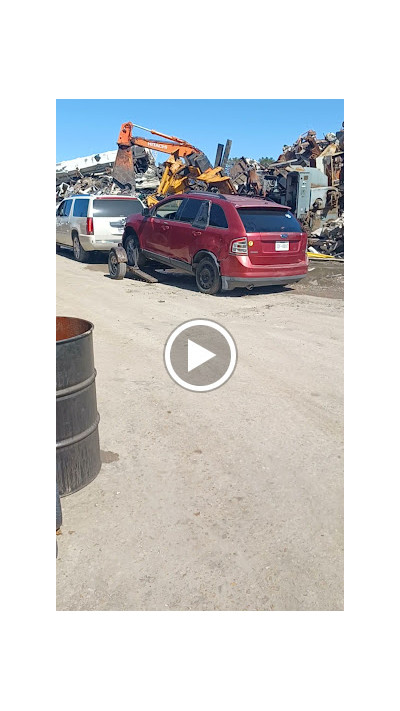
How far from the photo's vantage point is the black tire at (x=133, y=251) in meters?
12.9

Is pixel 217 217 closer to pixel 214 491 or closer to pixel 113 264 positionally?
pixel 113 264

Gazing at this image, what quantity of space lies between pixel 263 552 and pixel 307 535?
1.08ft

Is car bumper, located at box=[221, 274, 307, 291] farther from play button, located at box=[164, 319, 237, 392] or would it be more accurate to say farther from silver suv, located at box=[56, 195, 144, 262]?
silver suv, located at box=[56, 195, 144, 262]

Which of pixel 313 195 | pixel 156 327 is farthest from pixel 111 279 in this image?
pixel 313 195

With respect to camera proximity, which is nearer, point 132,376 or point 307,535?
point 307,535

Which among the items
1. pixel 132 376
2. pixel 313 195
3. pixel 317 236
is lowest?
pixel 132 376

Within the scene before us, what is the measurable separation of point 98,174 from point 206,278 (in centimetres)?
2225

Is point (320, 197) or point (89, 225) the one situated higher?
point (320, 197)

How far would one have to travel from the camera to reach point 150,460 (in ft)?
14.1

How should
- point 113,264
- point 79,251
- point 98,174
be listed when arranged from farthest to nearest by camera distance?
point 98,174 < point 79,251 < point 113,264

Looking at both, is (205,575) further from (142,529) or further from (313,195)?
(313,195)

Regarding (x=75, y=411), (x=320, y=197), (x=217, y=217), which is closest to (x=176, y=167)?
(x=320, y=197)

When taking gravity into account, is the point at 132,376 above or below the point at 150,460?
above

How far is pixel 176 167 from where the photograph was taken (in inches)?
776
